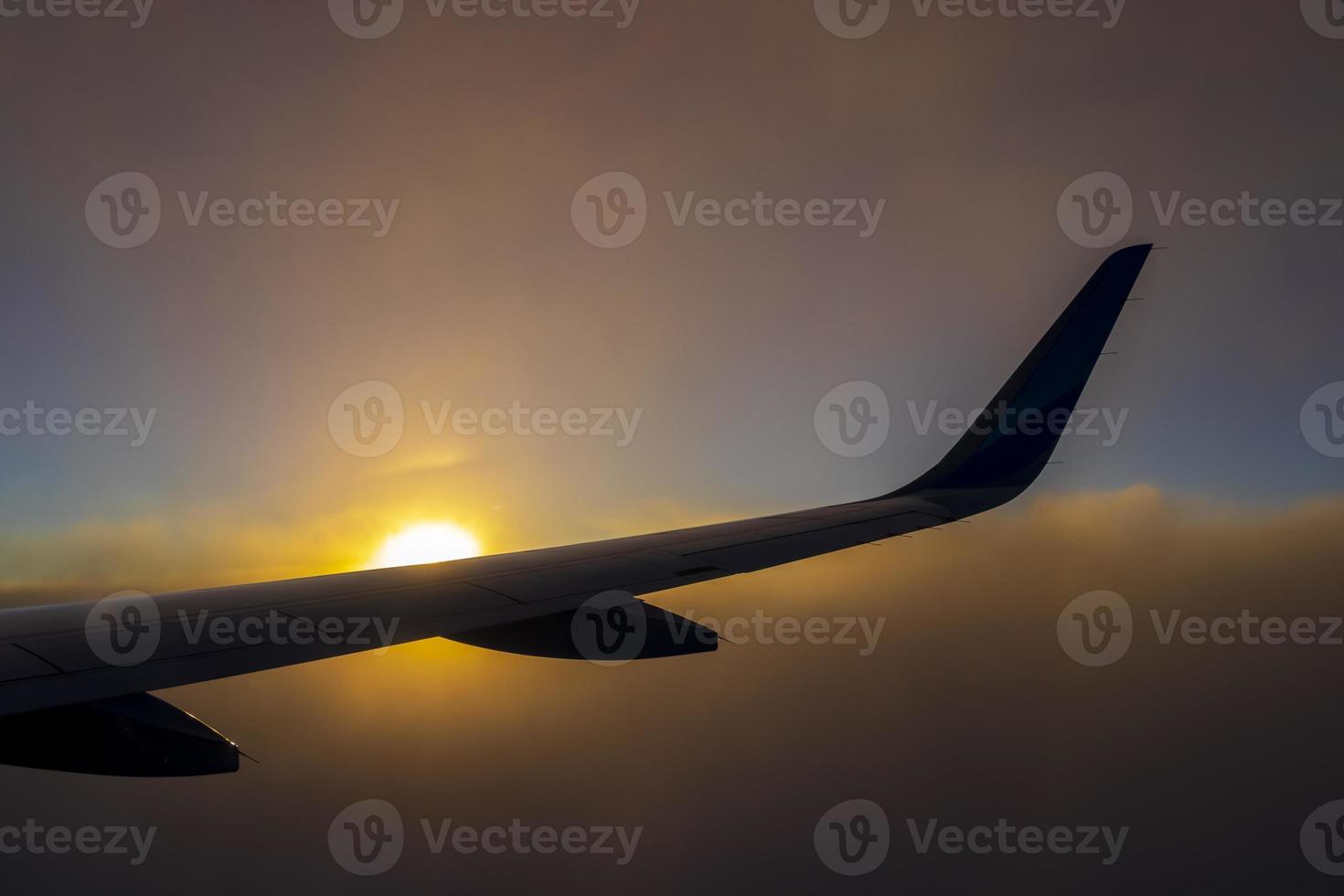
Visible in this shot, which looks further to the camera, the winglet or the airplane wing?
the winglet

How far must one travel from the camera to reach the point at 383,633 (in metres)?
2.83

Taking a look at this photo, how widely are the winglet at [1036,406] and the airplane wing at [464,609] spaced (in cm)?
1

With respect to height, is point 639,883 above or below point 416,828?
below

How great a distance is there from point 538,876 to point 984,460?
143ft

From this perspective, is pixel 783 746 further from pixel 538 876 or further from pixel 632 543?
pixel 632 543

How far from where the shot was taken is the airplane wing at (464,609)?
2.30 m

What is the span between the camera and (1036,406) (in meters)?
5.19

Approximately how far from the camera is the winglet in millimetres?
4879

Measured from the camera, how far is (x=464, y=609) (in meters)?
3.25

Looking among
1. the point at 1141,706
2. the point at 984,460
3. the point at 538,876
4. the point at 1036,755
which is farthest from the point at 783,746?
the point at 984,460

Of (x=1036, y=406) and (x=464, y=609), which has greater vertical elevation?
(x=1036, y=406)

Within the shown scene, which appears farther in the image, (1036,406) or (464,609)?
(1036,406)

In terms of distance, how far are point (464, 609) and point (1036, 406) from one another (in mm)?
4825

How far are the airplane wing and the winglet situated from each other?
0.01 meters
